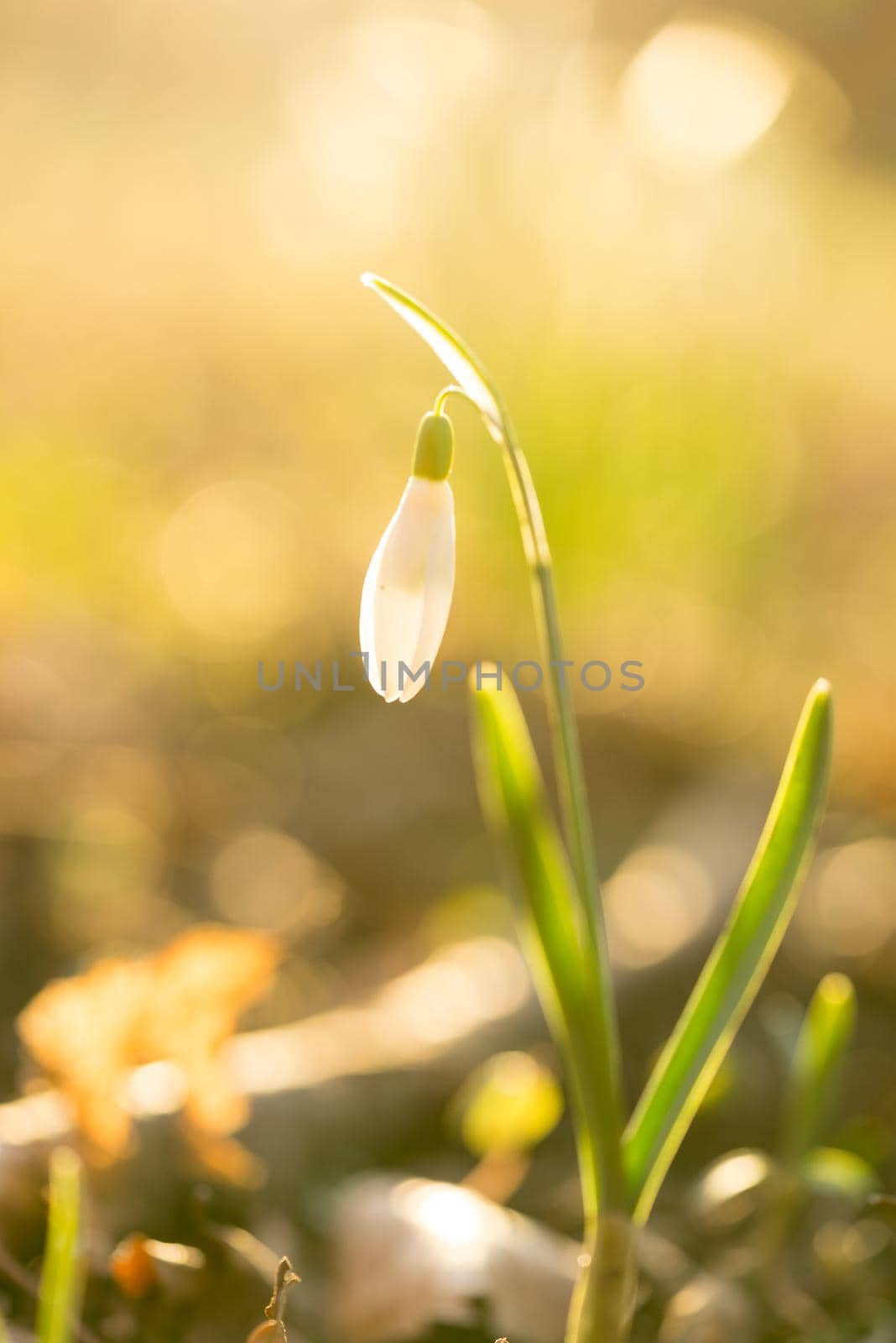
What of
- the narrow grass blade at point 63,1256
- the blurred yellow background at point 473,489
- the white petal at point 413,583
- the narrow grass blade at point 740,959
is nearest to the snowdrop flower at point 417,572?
the white petal at point 413,583

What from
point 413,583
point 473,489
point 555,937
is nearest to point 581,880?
point 555,937

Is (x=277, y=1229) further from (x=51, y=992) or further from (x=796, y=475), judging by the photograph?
(x=796, y=475)

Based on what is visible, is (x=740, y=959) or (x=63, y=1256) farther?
(x=740, y=959)

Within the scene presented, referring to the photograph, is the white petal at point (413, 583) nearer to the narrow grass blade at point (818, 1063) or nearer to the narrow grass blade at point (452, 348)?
the narrow grass blade at point (452, 348)

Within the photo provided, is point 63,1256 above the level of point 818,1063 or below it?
below

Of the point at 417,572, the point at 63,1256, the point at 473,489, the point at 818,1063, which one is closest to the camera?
the point at 63,1256

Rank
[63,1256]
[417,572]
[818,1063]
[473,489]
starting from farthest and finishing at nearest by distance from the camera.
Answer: [473,489] < [818,1063] < [417,572] < [63,1256]

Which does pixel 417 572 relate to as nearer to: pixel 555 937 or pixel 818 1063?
pixel 555 937
